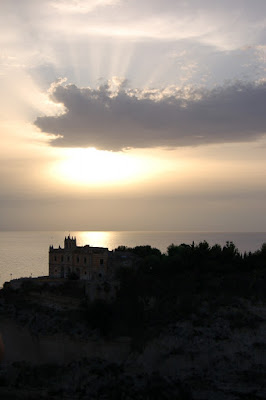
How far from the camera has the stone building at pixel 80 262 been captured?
46.8m

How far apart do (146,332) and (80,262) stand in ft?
41.9

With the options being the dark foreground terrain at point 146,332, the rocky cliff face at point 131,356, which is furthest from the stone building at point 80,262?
the rocky cliff face at point 131,356

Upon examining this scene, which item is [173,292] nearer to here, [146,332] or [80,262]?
[146,332]

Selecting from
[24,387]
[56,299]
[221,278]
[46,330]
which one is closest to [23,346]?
[46,330]

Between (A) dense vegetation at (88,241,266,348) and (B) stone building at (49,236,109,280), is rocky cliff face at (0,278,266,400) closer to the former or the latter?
(A) dense vegetation at (88,241,266,348)

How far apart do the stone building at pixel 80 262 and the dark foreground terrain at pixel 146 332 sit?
4.05 meters

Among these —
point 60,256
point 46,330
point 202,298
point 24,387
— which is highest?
point 60,256

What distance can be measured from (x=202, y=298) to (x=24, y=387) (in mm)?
16939

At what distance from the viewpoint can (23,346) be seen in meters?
39.2

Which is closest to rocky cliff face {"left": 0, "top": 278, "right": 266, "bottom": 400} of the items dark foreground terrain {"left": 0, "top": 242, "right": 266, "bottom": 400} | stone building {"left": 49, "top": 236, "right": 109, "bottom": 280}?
dark foreground terrain {"left": 0, "top": 242, "right": 266, "bottom": 400}

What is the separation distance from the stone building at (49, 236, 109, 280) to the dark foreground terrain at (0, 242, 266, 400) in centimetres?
405

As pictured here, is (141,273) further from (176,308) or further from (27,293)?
(27,293)

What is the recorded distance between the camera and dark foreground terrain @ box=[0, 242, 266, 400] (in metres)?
31.1

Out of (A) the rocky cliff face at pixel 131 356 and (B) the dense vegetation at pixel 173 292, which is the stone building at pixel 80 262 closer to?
(B) the dense vegetation at pixel 173 292
